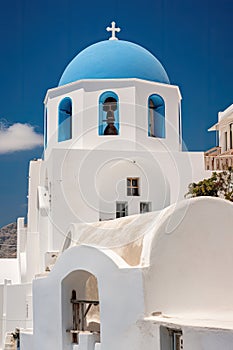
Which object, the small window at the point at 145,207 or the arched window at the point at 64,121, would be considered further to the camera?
the arched window at the point at 64,121

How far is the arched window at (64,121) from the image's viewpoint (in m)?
19.1

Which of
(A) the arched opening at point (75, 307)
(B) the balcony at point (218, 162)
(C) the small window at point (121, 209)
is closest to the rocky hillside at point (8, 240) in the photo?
(C) the small window at point (121, 209)

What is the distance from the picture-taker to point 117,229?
12227 millimetres

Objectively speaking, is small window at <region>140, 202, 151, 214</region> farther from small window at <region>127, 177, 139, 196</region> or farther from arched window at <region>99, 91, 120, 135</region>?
arched window at <region>99, 91, 120, 135</region>

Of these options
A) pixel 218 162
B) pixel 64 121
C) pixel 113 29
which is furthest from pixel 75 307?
pixel 113 29

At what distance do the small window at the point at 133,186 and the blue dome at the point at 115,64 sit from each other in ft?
9.97

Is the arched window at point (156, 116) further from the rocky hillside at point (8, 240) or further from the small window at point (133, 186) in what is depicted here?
the rocky hillside at point (8, 240)

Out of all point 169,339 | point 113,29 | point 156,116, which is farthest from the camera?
point 113,29

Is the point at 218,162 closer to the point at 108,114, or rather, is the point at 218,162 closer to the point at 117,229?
the point at 108,114

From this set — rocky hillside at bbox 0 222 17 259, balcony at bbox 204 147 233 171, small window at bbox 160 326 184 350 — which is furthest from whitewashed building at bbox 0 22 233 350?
rocky hillside at bbox 0 222 17 259

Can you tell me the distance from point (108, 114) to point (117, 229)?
282 inches

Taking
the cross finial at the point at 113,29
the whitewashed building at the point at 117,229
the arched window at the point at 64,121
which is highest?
the cross finial at the point at 113,29

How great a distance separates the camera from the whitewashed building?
403 inches

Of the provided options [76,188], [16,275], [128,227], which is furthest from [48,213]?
[128,227]
